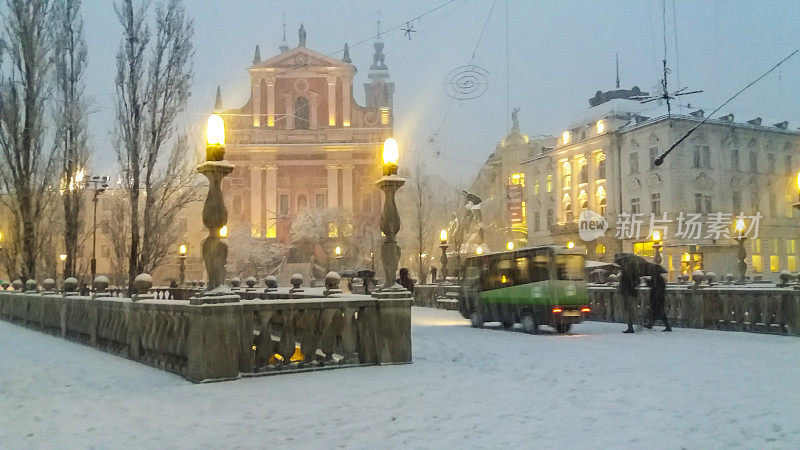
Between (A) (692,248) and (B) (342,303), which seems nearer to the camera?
(B) (342,303)

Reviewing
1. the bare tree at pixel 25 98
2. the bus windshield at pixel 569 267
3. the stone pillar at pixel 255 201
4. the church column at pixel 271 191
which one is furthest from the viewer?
the church column at pixel 271 191

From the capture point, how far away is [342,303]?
10.8m

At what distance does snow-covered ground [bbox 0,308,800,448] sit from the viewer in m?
6.22

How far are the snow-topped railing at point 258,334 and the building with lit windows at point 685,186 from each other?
134 ft

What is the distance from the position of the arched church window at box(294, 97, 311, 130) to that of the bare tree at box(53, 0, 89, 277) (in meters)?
37.2

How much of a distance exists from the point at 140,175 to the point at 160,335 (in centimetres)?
1401

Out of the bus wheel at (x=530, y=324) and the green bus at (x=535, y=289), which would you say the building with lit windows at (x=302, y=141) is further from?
the bus wheel at (x=530, y=324)

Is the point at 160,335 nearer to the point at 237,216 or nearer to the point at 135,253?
the point at 135,253

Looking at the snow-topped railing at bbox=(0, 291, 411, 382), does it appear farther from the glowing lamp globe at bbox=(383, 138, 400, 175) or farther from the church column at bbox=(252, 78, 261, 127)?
the church column at bbox=(252, 78, 261, 127)

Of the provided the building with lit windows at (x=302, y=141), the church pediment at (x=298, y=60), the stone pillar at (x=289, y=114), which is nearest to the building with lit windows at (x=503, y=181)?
the building with lit windows at (x=302, y=141)

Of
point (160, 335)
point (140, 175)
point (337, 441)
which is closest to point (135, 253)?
point (140, 175)

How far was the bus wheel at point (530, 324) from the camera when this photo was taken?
18.3 meters

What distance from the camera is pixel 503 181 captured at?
73062 mm

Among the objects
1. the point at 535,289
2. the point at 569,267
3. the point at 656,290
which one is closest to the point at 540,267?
the point at 535,289
